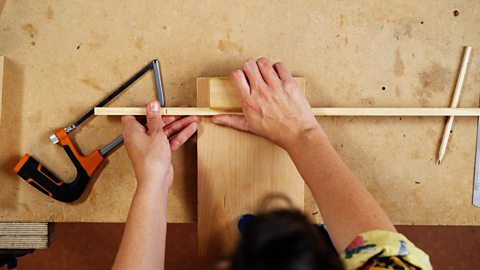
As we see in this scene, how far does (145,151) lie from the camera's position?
71 cm

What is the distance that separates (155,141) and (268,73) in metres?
0.25

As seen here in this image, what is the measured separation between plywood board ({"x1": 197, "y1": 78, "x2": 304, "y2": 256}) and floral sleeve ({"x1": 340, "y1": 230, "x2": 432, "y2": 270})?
25 cm

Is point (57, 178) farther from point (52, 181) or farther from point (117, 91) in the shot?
point (117, 91)

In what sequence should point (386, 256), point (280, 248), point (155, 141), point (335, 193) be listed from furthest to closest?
point (155, 141), point (335, 193), point (386, 256), point (280, 248)

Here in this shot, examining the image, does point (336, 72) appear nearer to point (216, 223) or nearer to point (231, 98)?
point (231, 98)

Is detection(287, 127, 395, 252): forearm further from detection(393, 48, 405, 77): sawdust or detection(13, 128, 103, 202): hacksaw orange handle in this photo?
detection(13, 128, 103, 202): hacksaw orange handle

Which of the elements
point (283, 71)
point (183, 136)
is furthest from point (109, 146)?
point (283, 71)

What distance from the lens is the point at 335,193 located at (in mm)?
616

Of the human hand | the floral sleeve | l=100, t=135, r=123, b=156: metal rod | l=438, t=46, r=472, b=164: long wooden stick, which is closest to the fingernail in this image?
the human hand

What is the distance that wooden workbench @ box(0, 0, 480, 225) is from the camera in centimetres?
79

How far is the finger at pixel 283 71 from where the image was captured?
73 centimetres

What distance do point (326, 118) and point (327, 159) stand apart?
0.52 ft

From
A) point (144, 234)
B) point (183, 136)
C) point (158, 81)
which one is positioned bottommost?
point (144, 234)

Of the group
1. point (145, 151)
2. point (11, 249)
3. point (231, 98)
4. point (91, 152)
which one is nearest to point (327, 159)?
point (231, 98)
